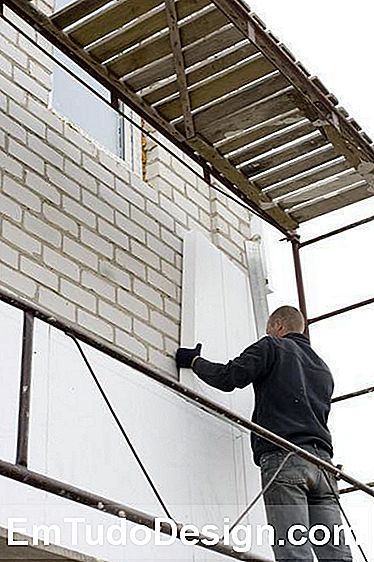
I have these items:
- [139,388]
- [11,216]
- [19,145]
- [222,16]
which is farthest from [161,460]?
[222,16]

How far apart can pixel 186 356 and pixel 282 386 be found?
64cm

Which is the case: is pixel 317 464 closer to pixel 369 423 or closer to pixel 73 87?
pixel 369 423

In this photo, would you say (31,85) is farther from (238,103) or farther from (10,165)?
(238,103)

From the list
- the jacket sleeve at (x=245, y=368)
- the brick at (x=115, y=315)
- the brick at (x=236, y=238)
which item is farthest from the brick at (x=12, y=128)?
the brick at (x=236, y=238)

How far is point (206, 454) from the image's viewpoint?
207 inches

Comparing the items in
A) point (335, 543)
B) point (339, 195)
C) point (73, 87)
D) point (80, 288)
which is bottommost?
point (335, 543)

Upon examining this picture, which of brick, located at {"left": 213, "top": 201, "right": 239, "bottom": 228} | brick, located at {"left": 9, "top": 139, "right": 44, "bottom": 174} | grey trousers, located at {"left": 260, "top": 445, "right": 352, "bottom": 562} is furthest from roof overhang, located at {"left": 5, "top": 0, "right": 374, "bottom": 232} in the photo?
grey trousers, located at {"left": 260, "top": 445, "right": 352, "bottom": 562}

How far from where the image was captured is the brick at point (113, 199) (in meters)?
5.56

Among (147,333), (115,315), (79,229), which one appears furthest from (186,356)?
(79,229)

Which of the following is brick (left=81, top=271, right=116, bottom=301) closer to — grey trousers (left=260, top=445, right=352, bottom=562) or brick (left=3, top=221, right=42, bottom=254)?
brick (left=3, top=221, right=42, bottom=254)

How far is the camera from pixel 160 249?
229 inches

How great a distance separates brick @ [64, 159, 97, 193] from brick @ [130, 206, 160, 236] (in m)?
0.31

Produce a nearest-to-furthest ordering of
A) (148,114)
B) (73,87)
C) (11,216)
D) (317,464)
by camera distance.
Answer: (317,464) < (11,216) < (148,114) < (73,87)

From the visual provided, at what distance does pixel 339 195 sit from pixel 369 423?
1.34 metres
